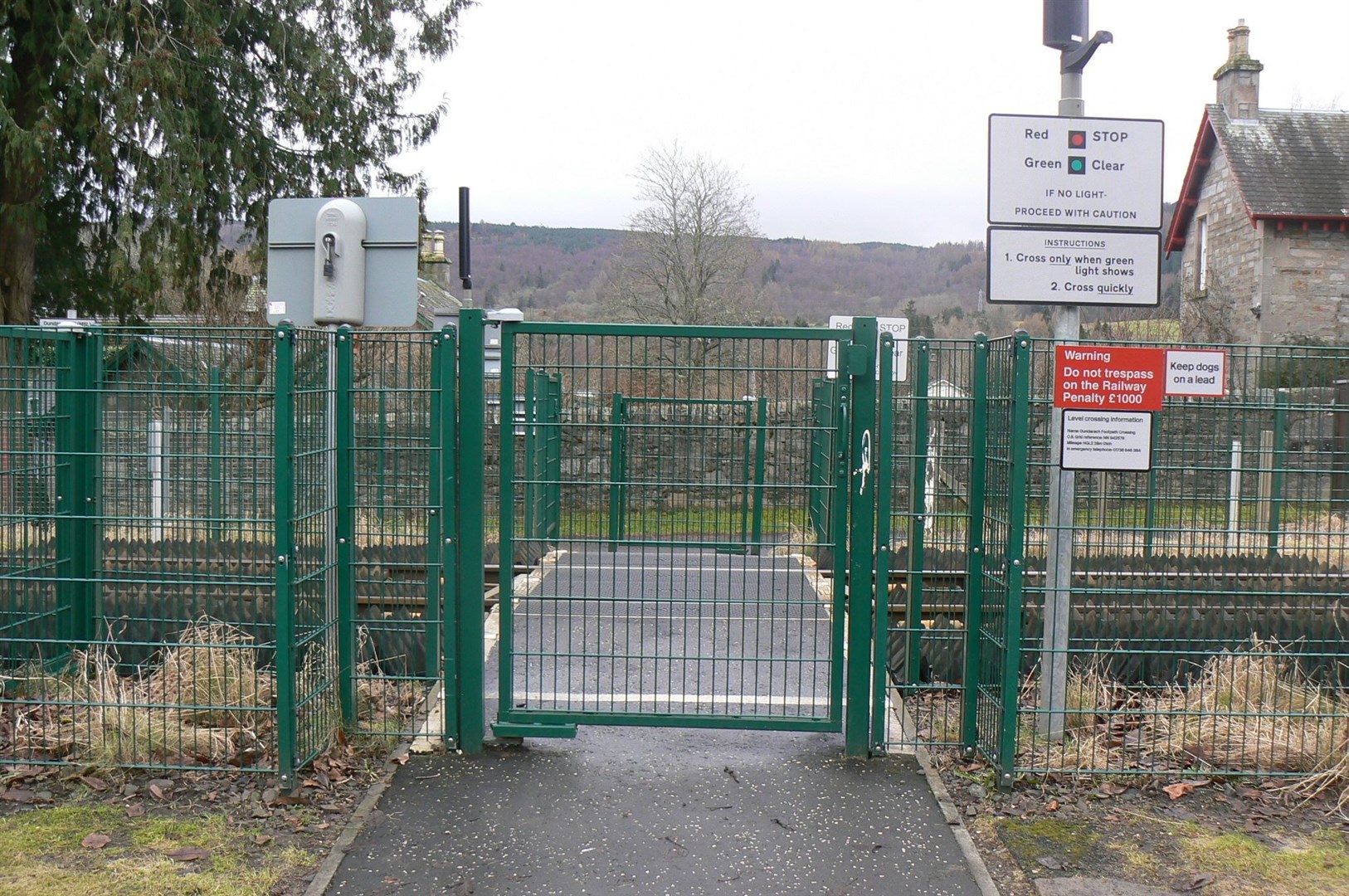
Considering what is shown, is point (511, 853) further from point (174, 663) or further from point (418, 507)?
point (174, 663)

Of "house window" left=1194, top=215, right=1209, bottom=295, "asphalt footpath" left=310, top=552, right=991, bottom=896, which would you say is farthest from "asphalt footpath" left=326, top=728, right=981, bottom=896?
"house window" left=1194, top=215, right=1209, bottom=295

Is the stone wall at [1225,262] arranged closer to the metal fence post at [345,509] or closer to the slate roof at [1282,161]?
the slate roof at [1282,161]

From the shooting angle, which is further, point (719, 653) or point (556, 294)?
point (556, 294)

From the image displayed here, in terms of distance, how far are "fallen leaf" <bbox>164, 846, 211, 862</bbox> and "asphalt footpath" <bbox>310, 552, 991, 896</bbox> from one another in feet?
1.77

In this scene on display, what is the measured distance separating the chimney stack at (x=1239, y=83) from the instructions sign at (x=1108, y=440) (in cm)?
2798

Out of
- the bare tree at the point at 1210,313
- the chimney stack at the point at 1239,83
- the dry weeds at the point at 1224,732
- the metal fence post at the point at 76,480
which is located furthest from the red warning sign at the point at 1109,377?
the chimney stack at the point at 1239,83

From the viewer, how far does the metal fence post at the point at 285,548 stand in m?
4.85

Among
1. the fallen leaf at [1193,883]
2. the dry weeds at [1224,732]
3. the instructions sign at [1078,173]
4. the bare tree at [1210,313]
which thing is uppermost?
the bare tree at [1210,313]

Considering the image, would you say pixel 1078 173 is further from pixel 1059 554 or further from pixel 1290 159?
pixel 1290 159

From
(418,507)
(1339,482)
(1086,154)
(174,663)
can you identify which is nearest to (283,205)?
(418,507)

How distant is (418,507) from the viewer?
559cm

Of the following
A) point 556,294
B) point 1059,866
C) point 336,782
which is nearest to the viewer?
point 1059,866

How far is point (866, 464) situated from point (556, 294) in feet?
87.3

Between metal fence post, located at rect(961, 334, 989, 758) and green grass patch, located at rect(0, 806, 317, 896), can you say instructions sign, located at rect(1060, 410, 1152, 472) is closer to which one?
metal fence post, located at rect(961, 334, 989, 758)
